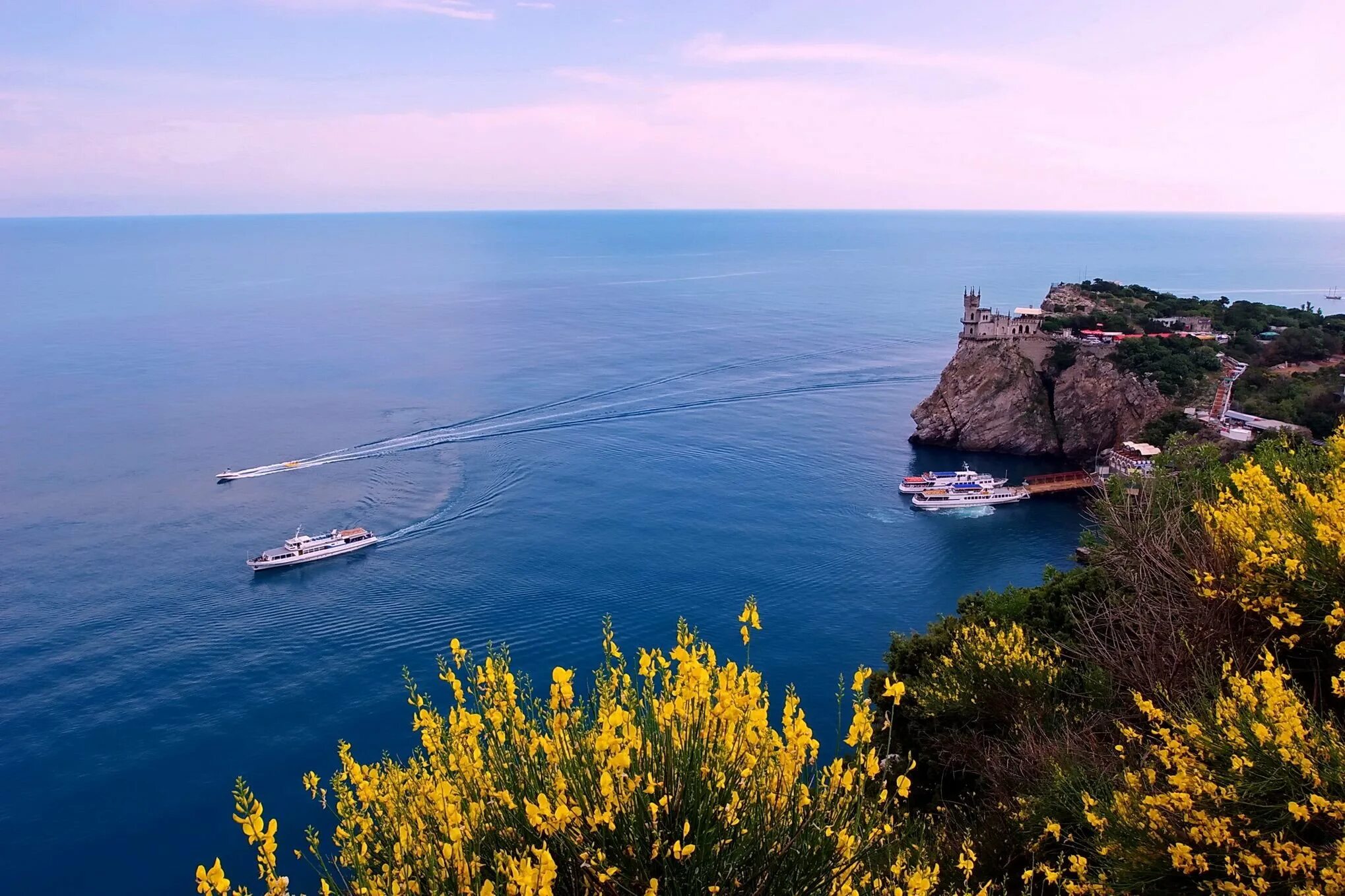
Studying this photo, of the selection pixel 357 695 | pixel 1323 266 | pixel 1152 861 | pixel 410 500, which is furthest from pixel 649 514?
pixel 1323 266

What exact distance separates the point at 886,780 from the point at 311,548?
1422 inches

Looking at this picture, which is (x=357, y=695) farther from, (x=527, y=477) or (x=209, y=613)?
(x=527, y=477)

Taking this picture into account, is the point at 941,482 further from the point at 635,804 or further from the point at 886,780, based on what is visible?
the point at 635,804

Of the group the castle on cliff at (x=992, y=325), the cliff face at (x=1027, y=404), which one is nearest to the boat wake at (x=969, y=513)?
the cliff face at (x=1027, y=404)

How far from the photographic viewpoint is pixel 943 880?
35.9 feet

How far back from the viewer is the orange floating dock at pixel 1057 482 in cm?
4969

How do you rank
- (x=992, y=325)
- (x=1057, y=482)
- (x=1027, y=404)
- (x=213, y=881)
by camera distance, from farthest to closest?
(x=992, y=325) → (x=1027, y=404) → (x=1057, y=482) → (x=213, y=881)

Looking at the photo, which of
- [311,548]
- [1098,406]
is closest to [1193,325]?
[1098,406]

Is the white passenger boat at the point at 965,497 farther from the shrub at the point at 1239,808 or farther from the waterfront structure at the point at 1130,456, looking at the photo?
the shrub at the point at 1239,808

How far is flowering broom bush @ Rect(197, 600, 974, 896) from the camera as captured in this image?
5949 mm

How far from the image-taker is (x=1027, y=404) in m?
56.8

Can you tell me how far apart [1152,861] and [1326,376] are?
53398mm

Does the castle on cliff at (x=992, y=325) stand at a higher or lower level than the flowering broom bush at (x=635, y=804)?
higher

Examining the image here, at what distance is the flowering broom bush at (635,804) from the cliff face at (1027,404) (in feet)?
176
